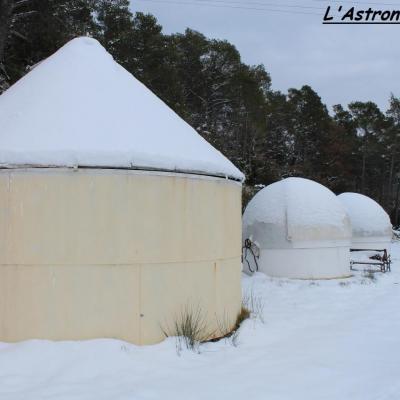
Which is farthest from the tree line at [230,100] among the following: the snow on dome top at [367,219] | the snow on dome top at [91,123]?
the snow on dome top at [367,219]

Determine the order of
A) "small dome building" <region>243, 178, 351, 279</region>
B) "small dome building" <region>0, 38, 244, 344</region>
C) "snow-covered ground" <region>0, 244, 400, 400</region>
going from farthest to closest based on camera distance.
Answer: "small dome building" <region>243, 178, 351, 279</region> < "small dome building" <region>0, 38, 244, 344</region> < "snow-covered ground" <region>0, 244, 400, 400</region>

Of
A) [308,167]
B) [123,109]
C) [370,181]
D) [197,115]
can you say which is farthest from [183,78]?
[370,181]

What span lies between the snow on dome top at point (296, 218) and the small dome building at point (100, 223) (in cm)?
830

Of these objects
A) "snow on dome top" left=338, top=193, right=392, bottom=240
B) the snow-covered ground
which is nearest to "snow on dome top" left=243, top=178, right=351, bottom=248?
"snow on dome top" left=338, top=193, right=392, bottom=240

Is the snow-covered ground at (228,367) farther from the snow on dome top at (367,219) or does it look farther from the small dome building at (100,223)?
the snow on dome top at (367,219)

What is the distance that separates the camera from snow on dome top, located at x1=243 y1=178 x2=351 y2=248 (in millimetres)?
15969

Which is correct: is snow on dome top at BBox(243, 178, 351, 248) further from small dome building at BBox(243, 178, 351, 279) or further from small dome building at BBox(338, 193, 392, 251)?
small dome building at BBox(338, 193, 392, 251)

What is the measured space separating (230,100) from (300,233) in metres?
20.1

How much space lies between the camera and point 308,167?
153ft

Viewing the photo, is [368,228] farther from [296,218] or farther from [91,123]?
[91,123]

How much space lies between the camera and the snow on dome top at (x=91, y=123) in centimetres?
691

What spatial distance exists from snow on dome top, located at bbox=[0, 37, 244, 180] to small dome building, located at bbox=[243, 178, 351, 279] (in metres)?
7.57

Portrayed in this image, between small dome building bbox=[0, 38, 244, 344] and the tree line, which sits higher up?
the tree line

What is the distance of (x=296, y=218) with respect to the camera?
16.1 m
